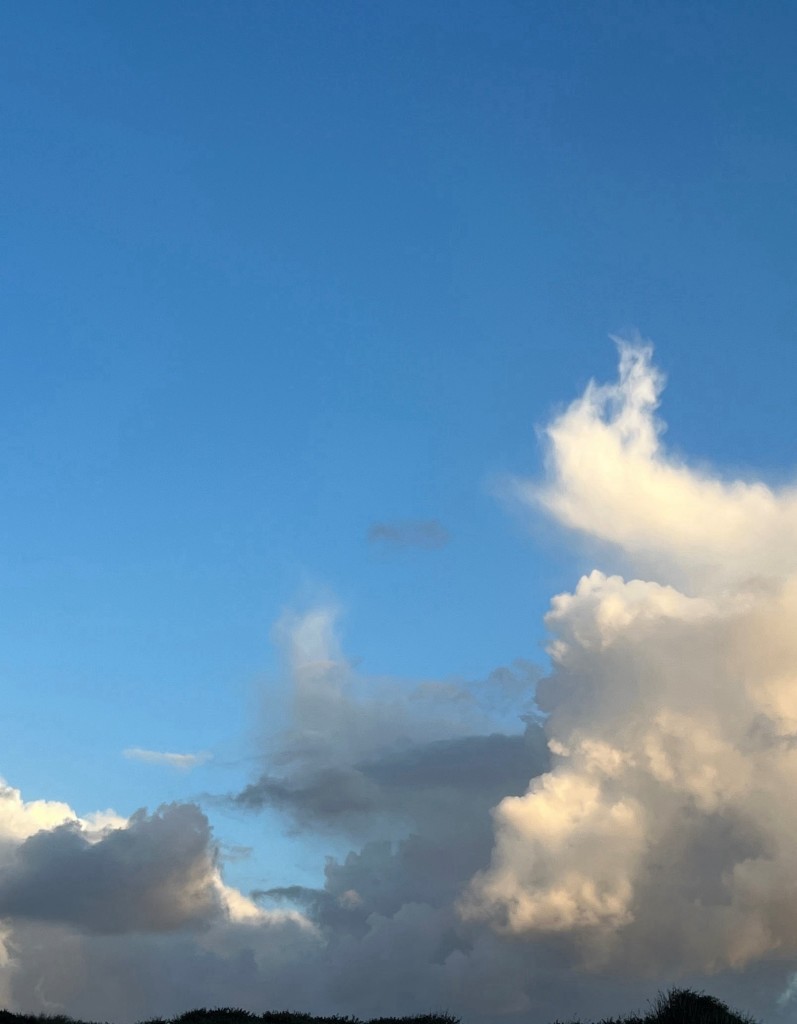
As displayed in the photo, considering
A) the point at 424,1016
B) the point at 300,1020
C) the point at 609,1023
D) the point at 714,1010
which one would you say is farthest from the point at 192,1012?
the point at 714,1010

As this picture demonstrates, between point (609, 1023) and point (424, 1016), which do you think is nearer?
point (609, 1023)

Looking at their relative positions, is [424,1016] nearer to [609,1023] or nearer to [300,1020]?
[300,1020]

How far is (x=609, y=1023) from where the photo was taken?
59.6 m

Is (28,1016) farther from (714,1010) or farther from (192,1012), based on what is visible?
(714,1010)

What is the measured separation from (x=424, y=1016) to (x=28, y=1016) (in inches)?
839

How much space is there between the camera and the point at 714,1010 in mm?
57562

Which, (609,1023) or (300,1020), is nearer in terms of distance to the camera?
(609,1023)

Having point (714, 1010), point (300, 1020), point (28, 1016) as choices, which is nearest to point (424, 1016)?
point (300, 1020)

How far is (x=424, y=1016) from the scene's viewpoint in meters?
66.7

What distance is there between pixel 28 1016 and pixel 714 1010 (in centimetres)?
3539

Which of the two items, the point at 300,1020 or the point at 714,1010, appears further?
the point at 300,1020

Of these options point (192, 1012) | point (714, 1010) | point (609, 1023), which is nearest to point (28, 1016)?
point (192, 1012)

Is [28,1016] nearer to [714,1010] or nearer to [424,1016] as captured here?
[424,1016]

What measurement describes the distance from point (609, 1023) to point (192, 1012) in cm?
2325
